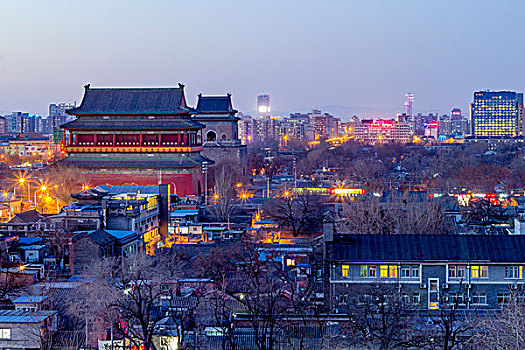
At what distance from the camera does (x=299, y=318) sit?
21297 mm

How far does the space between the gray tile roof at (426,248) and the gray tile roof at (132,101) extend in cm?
2927

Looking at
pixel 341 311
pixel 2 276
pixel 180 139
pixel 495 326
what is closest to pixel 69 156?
pixel 180 139

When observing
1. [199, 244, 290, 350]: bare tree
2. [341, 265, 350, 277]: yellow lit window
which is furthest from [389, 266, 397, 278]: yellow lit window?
[199, 244, 290, 350]: bare tree

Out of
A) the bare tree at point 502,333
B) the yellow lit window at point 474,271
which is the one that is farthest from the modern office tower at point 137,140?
the bare tree at point 502,333

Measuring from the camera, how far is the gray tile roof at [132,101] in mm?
53156

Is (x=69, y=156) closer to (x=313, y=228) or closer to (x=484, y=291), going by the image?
Answer: (x=313, y=228)

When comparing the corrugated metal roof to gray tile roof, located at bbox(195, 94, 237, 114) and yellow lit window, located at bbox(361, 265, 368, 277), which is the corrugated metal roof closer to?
yellow lit window, located at bbox(361, 265, 368, 277)

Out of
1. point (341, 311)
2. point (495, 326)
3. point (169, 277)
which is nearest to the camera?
point (495, 326)

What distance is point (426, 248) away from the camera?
24859mm

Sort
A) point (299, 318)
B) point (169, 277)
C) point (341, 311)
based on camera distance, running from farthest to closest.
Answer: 1. point (169, 277)
2. point (341, 311)
3. point (299, 318)

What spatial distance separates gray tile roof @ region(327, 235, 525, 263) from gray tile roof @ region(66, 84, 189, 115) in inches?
1153

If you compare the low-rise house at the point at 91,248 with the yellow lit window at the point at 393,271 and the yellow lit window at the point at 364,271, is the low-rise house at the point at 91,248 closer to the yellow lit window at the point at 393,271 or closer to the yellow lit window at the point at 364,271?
the yellow lit window at the point at 364,271

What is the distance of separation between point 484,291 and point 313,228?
50.7ft

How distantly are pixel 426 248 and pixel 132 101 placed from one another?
106 ft
